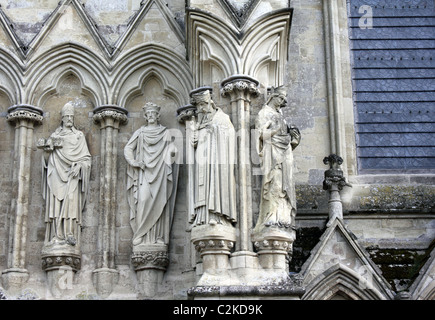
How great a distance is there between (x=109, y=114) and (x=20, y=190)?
1.54 m

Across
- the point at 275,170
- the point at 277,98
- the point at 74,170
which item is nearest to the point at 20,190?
the point at 74,170

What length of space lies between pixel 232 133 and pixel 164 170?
1.29 meters

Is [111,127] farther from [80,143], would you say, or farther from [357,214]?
[357,214]

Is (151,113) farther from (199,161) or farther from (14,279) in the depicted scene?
(14,279)

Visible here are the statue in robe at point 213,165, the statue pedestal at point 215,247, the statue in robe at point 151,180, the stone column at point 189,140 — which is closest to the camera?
the statue pedestal at point 215,247

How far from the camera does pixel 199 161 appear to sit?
10.9m

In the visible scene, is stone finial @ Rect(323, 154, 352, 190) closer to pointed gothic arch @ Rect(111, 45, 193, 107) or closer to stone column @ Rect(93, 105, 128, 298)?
pointed gothic arch @ Rect(111, 45, 193, 107)

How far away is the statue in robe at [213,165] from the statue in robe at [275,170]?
0.35 m

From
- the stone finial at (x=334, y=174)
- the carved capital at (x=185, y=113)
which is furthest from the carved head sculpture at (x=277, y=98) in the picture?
the stone finial at (x=334, y=174)

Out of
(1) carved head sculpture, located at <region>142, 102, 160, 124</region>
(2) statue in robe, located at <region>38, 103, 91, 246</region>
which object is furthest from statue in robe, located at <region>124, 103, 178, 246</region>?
(2) statue in robe, located at <region>38, 103, 91, 246</region>

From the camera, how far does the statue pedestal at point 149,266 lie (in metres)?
11.4

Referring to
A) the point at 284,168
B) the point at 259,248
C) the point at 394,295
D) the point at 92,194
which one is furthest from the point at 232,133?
the point at 394,295

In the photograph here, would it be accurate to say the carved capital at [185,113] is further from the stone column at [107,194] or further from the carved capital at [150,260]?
the carved capital at [150,260]

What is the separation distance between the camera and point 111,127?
1216 centimetres
